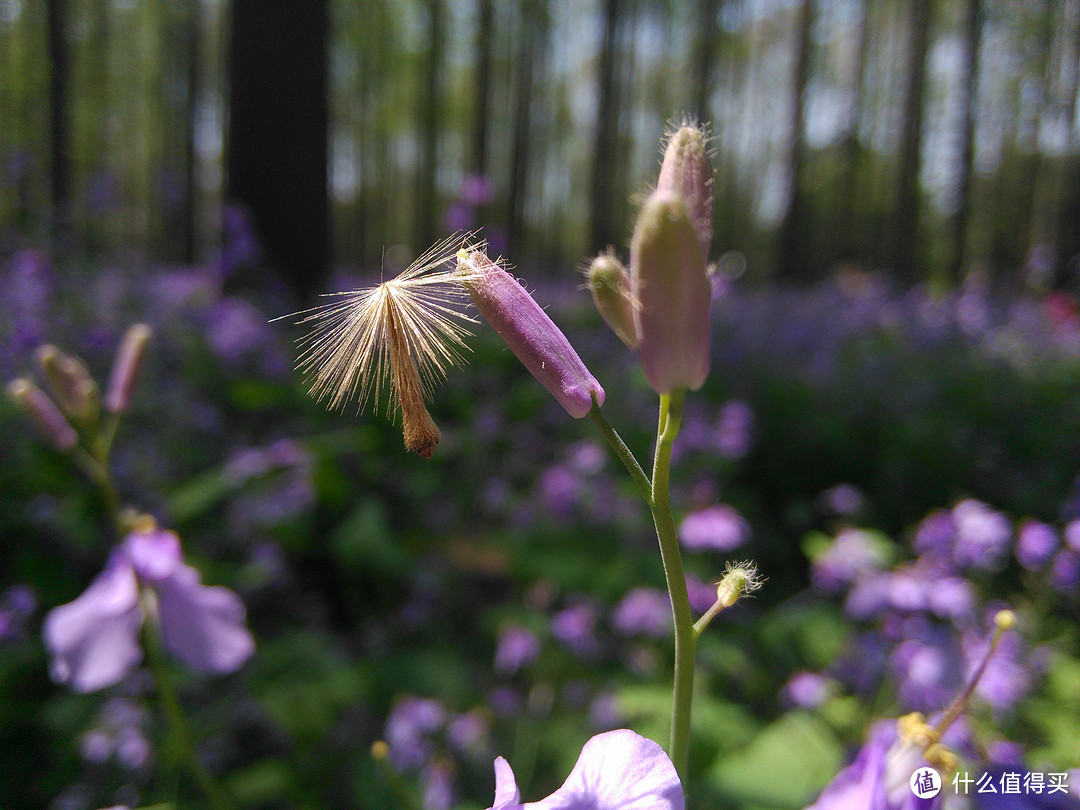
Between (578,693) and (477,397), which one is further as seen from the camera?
(477,397)

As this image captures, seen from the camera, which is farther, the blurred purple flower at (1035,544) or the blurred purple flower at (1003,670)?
the blurred purple flower at (1035,544)

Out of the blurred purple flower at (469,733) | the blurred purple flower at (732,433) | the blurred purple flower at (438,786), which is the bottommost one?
the blurred purple flower at (469,733)

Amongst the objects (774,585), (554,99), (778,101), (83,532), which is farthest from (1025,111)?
(83,532)

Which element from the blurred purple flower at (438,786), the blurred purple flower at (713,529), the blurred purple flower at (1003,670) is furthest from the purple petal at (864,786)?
the blurred purple flower at (713,529)

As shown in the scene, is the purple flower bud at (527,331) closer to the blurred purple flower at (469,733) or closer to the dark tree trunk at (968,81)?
the blurred purple flower at (469,733)

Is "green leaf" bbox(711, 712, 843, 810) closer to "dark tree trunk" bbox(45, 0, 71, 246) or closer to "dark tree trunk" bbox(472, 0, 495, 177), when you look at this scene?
"dark tree trunk" bbox(45, 0, 71, 246)

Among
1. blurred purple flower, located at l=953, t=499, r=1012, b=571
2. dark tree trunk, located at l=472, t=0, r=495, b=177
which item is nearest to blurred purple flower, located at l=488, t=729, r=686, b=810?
blurred purple flower, located at l=953, t=499, r=1012, b=571

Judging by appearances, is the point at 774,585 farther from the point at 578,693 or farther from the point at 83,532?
the point at 83,532

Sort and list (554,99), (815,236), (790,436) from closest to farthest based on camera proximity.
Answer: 1. (790,436)
2. (554,99)
3. (815,236)
